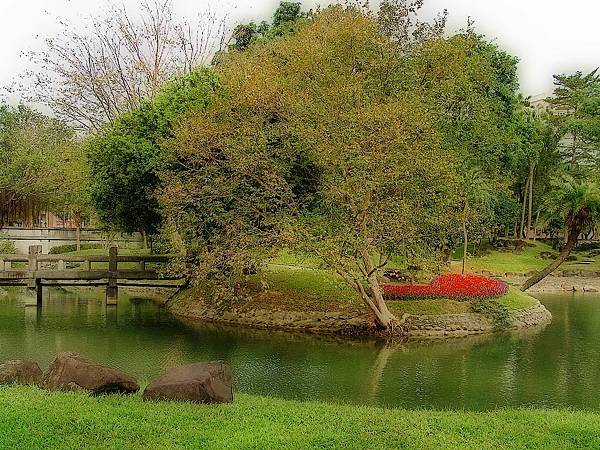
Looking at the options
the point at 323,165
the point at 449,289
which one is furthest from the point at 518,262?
the point at 323,165

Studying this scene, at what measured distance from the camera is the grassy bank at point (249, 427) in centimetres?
707

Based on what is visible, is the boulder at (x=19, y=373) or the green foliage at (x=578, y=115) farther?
the green foliage at (x=578, y=115)

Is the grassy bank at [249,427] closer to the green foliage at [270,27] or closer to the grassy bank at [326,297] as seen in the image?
the grassy bank at [326,297]

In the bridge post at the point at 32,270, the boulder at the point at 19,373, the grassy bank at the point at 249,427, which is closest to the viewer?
the grassy bank at the point at 249,427

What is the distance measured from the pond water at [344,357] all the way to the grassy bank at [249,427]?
319 cm

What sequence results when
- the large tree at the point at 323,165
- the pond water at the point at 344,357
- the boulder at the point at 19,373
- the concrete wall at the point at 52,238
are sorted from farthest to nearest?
the concrete wall at the point at 52,238 → the large tree at the point at 323,165 → the pond water at the point at 344,357 → the boulder at the point at 19,373

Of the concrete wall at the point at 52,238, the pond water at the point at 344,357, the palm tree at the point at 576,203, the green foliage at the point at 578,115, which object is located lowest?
the pond water at the point at 344,357

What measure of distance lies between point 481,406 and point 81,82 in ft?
87.5

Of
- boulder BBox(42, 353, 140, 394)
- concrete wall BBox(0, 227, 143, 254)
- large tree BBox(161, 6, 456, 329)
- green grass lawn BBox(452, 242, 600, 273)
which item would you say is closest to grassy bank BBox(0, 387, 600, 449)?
boulder BBox(42, 353, 140, 394)

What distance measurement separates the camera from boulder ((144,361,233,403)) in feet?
28.6

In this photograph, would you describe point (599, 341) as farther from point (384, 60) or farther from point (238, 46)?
point (238, 46)

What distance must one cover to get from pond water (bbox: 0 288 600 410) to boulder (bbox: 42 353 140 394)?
3527mm

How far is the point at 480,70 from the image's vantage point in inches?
894

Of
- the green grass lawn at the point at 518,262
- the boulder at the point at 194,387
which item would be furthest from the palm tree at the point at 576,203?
the boulder at the point at 194,387
